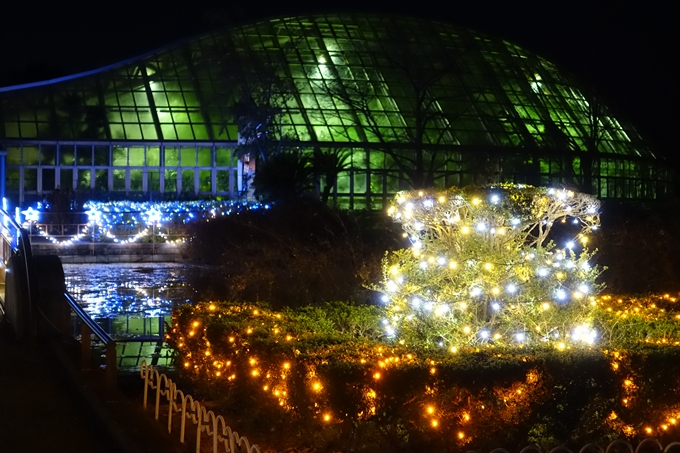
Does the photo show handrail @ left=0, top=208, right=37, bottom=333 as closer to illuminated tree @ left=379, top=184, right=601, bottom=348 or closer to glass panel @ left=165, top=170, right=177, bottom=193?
illuminated tree @ left=379, top=184, right=601, bottom=348

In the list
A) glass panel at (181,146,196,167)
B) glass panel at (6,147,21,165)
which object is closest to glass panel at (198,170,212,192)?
glass panel at (181,146,196,167)

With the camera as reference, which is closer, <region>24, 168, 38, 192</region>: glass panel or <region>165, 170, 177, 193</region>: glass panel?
<region>24, 168, 38, 192</region>: glass panel

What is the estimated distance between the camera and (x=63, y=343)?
36.9 feet

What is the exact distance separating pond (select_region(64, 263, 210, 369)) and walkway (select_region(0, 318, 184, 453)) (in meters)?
1.74

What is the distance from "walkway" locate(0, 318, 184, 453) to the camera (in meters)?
7.43

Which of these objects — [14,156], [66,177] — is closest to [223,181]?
[66,177]

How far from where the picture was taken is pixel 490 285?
30.4 feet

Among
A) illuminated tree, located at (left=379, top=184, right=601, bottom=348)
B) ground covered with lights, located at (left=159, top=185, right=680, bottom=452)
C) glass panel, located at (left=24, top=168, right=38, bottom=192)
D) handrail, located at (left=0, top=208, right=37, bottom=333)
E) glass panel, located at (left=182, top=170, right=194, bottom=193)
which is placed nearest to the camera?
ground covered with lights, located at (left=159, top=185, right=680, bottom=452)

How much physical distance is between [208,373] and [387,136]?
29.7m

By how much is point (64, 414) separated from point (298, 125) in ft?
101

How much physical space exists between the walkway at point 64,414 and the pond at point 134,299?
5.72ft

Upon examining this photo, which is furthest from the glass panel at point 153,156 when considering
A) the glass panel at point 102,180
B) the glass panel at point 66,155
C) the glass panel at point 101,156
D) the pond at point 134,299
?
the pond at point 134,299

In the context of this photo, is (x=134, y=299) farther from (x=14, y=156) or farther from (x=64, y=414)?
(x=14, y=156)

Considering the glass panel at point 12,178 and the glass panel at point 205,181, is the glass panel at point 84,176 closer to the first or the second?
the glass panel at point 12,178
